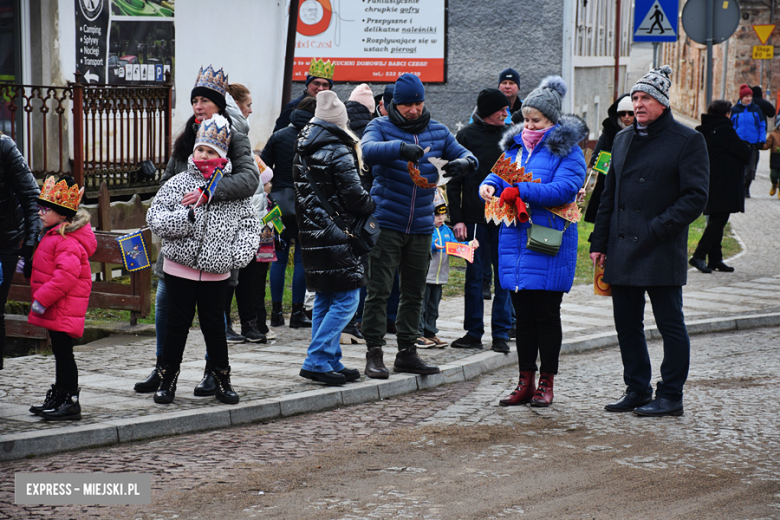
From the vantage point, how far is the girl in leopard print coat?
6.62 meters

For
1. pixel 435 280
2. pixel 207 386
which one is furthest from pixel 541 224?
pixel 207 386

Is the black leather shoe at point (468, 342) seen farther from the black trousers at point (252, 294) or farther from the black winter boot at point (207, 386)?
the black winter boot at point (207, 386)

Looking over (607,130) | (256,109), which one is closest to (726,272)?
(607,130)

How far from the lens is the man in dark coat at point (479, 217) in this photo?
893 cm

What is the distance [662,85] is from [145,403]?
12.9ft

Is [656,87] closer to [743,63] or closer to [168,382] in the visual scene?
[168,382]

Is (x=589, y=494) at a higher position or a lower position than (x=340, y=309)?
lower

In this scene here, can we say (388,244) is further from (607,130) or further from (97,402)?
(607,130)

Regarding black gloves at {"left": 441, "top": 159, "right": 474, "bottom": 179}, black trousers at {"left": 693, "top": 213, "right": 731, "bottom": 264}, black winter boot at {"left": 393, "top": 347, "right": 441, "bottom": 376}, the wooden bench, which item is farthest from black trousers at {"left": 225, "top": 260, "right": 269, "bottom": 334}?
black trousers at {"left": 693, "top": 213, "right": 731, "bottom": 264}

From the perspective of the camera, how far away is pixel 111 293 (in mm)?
9867

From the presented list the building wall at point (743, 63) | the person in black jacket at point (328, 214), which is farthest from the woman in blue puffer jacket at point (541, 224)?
the building wall at point (743, 63)

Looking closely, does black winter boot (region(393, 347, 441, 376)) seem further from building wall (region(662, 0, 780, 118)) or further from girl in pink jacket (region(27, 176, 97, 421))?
building wall (region(662, 0, 780, 118))

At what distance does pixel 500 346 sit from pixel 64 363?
389 centimetres

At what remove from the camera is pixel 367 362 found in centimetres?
A: 779
